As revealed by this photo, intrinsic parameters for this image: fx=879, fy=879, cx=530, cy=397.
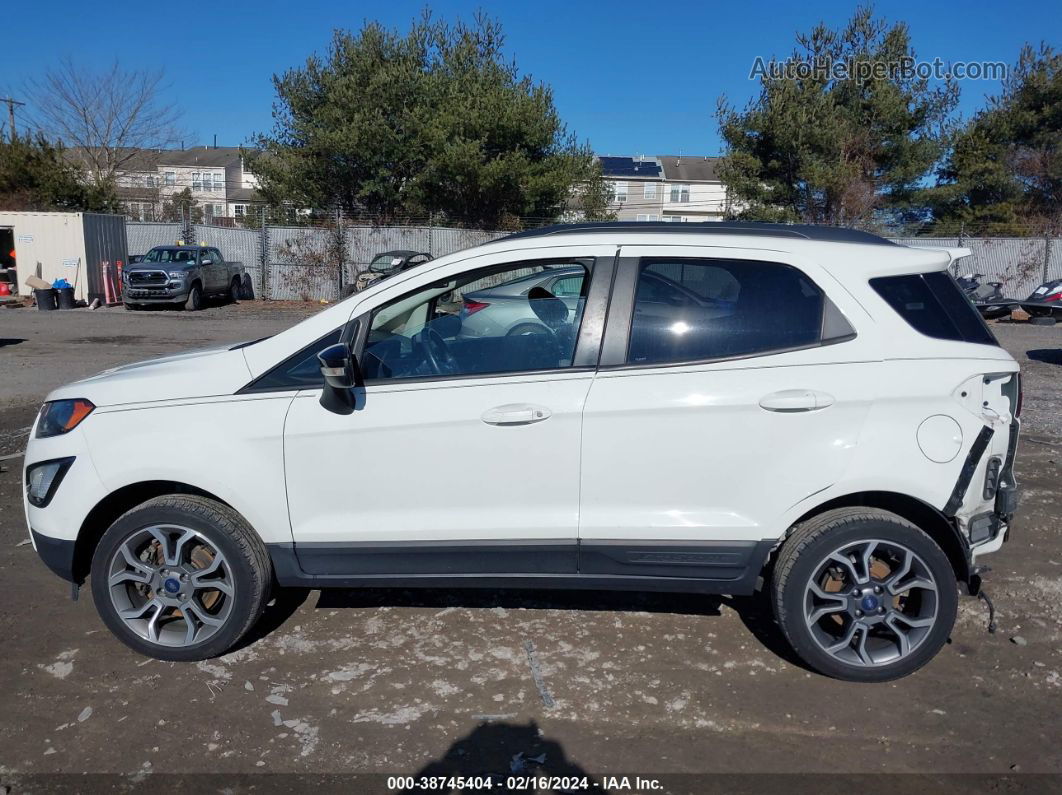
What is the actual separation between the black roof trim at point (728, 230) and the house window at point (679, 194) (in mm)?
63171

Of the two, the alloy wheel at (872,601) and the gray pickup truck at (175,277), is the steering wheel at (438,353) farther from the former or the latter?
the gray pickup truck at (175,277)

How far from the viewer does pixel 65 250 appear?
24141 millimetres

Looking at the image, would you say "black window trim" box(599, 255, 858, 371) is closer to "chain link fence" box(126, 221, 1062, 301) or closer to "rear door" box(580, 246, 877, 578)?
"rear door" box(580, 246, 877, 578)

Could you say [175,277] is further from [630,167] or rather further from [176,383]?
[630,167]

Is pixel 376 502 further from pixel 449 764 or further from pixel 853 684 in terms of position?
pixel 853 684

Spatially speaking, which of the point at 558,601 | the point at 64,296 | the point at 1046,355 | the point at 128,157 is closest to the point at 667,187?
the point at 128,157

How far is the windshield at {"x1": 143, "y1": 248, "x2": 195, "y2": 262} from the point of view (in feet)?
77.6

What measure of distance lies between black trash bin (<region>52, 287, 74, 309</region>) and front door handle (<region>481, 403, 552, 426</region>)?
2304cm

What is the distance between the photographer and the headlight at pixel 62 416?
12.5ft

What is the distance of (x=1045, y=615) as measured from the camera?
4387 millimetres

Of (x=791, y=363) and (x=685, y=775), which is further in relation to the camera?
(x=791, y=363)

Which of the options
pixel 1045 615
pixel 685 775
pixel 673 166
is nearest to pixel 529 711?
pixel 685 775

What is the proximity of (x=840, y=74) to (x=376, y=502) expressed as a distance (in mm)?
28911

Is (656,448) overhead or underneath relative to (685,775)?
overhead
